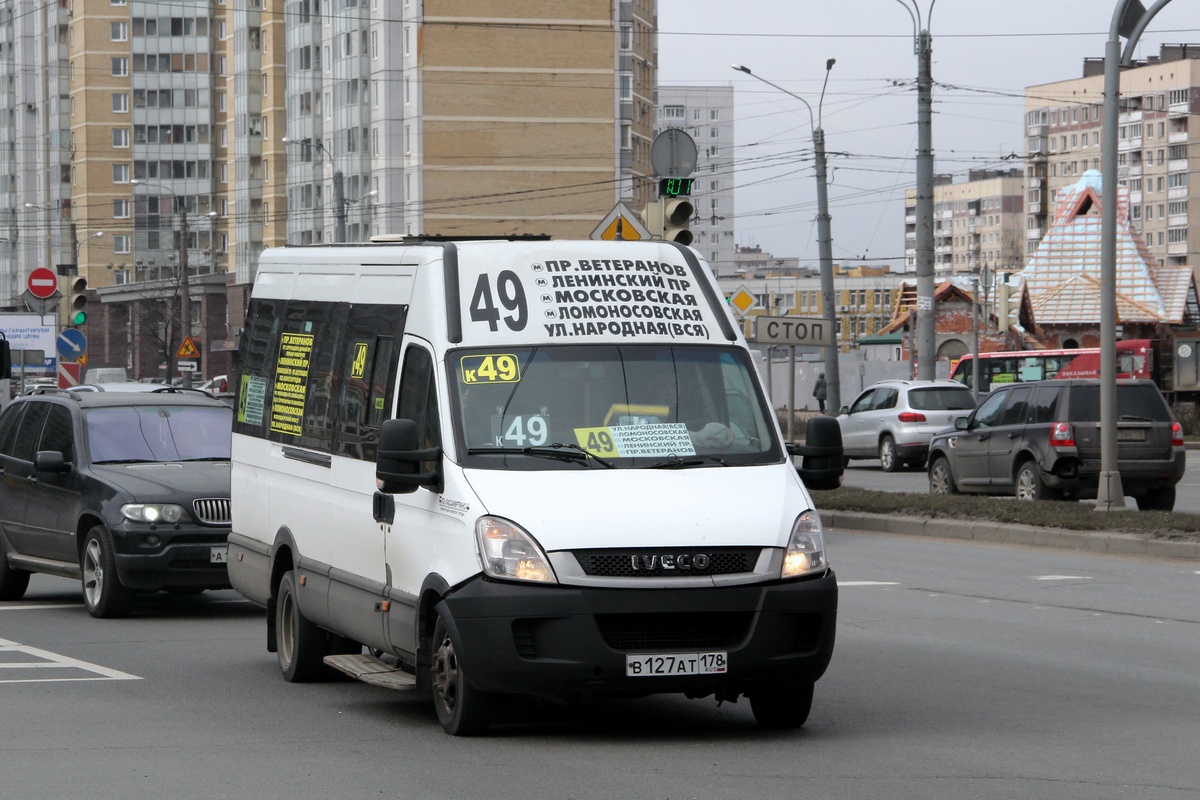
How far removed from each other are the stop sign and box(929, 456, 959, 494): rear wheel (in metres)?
15.8

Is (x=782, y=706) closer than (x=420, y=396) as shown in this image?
Yes

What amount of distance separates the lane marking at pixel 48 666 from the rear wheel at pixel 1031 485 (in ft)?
46.9

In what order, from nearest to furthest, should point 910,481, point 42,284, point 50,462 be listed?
point 50,462 < point 910,481 < point 42,284

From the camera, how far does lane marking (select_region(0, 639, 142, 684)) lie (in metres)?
10.2

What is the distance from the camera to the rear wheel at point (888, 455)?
35156mm

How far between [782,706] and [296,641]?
9.89 feet

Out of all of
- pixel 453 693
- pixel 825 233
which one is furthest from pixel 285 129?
pixel 453 693

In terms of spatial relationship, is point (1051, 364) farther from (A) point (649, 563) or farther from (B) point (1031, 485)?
(A) point (649, 563)

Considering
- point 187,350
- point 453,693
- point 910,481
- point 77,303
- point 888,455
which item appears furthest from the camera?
point 187,350

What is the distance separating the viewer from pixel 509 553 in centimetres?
752

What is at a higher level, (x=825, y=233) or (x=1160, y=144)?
(x=1160, y=144)

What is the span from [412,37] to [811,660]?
274 feet

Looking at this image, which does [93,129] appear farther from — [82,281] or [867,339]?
[82,281]

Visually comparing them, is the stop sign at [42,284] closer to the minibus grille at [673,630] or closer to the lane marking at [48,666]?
the lane marking at [48,666]
